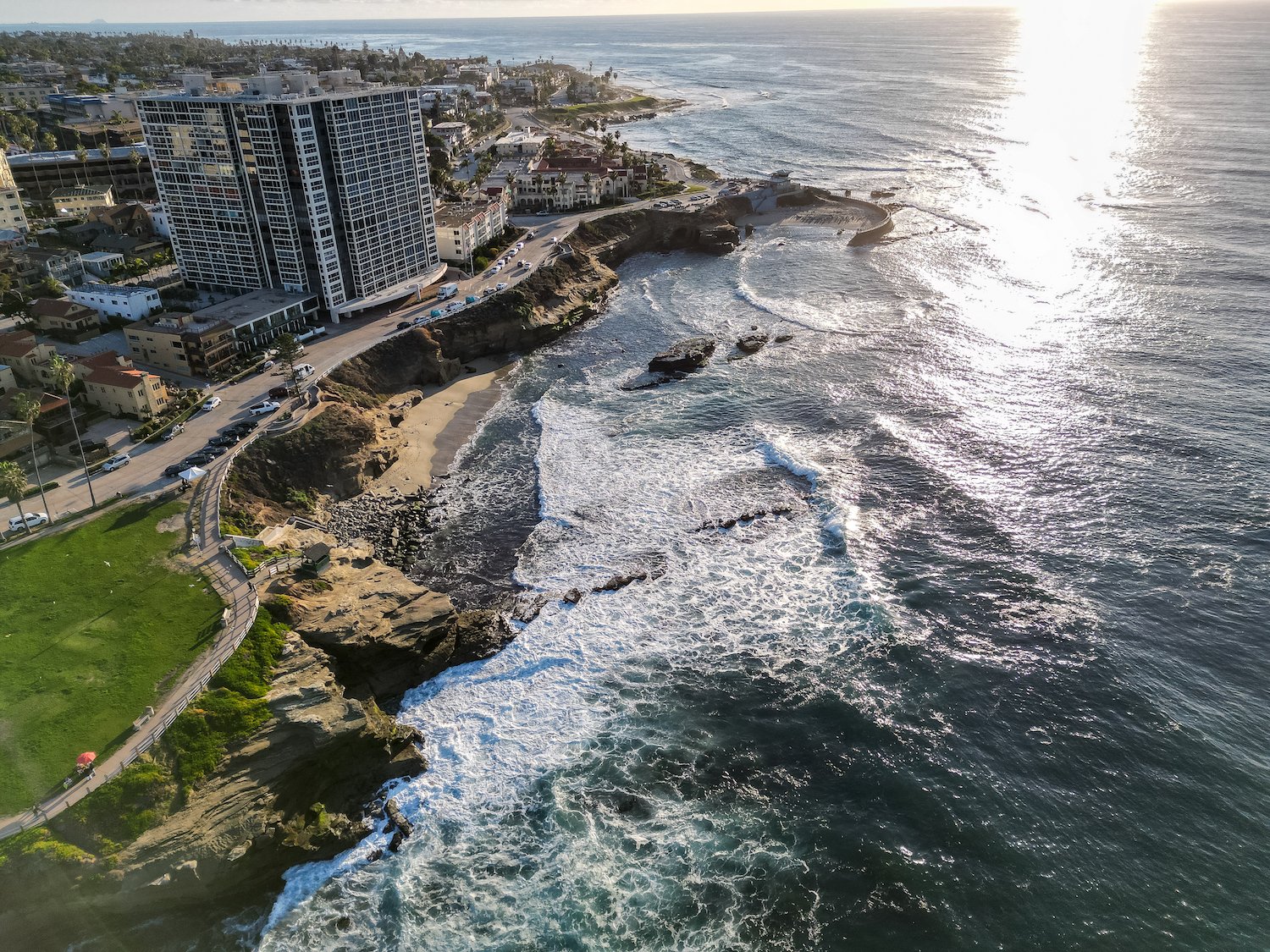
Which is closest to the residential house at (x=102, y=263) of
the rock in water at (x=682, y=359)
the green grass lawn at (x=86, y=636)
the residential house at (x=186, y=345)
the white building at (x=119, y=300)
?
the white building at (x=119, y=300)

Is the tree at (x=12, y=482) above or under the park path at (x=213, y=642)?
above

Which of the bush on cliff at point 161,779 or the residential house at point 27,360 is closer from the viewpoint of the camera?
the bush on cliff at point 161,779

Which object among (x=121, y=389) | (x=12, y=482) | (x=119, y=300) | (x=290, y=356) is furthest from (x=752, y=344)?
(x=12, y=482)

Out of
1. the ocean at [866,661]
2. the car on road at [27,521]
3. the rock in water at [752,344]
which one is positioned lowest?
the ocean at [866,661]

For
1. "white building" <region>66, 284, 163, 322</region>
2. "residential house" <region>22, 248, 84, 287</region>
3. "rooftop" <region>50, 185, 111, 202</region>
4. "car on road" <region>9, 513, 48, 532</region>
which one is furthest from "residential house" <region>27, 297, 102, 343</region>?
"rooftop" <region>50, 185, 111, 202</region>

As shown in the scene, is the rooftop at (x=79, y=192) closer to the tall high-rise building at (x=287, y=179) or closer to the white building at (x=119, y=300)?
the tall high-rise building at (x=287, y=179)
